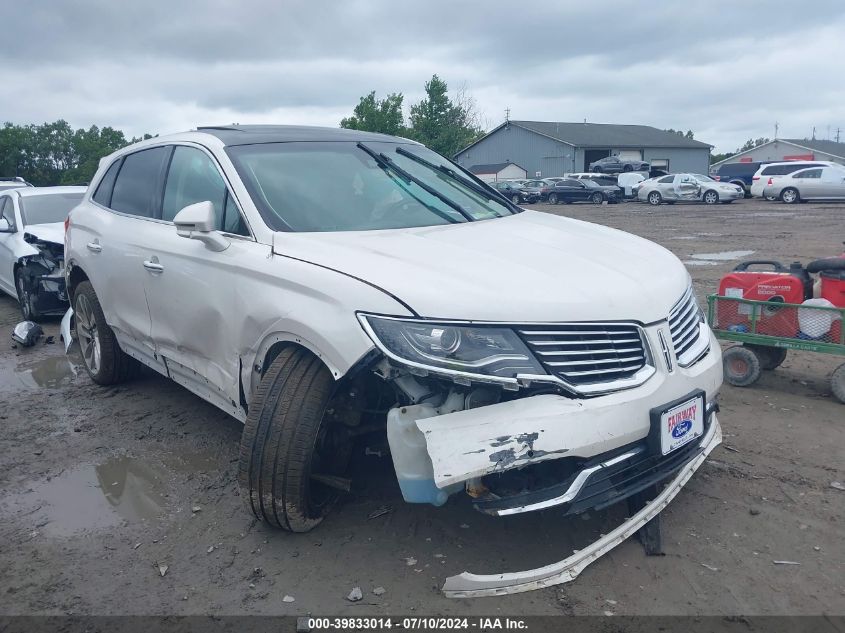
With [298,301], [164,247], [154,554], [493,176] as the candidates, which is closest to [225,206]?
[164,247]

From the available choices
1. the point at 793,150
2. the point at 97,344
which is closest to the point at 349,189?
the point at 97,344


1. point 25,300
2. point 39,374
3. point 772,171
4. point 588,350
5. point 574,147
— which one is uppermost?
point 574,147

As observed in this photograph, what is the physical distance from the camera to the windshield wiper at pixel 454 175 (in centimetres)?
467

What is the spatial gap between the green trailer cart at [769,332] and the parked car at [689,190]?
2614cm

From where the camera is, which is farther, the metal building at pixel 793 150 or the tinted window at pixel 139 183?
the metal building at pixel 793 150

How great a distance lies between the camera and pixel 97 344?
18.2ft

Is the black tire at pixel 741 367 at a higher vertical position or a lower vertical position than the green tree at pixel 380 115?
lower

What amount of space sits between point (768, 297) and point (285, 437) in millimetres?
3738

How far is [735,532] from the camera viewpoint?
10.8ft

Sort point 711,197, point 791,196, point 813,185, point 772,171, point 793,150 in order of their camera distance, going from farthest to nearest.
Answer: point 793,150 → point 772,171 → point 711,197 → point 791,196 → point 813,185

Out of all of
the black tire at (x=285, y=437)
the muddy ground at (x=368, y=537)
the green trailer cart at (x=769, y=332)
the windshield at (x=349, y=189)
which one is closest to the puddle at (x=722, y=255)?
the green trailer cart at (x=769, y=332)

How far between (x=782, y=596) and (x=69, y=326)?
5551mm

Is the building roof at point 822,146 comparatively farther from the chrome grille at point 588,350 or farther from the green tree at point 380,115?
the chrome grille at point 588,350

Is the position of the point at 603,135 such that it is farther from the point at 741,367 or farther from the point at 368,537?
the point at 368,537
